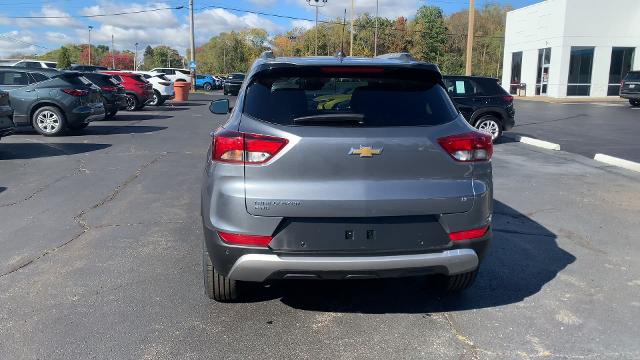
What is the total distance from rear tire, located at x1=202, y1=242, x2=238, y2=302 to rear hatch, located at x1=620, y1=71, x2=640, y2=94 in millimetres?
30628

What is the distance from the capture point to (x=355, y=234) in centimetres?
328

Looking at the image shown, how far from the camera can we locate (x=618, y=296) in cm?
416

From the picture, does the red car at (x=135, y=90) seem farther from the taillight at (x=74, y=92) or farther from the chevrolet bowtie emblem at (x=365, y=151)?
the chevrolet bowtie emblem at (x=365, y=151)

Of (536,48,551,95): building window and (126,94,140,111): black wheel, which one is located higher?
(536,48,551,95): building window

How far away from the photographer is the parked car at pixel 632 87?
28.6 meters

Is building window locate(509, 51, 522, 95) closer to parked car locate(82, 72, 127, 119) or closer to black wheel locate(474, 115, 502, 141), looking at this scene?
black wheel locate(474, 115, 502, 141)

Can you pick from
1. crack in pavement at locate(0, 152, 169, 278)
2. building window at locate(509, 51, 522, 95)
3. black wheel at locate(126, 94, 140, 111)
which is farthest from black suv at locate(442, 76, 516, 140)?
building window at locate(509, 51, 522, 95)

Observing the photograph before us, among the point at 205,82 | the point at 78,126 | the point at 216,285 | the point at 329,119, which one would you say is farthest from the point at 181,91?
the point at 329,119

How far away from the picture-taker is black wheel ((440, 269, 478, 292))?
3.93 metres

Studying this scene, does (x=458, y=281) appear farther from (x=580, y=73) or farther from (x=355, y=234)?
(x=580, y=73)

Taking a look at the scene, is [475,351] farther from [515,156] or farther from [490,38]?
[490,38]

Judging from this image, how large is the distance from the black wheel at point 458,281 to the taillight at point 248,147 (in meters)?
1.66

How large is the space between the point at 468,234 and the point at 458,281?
2.14 ft

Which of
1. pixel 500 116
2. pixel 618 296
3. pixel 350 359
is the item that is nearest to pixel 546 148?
pixel 500 116
